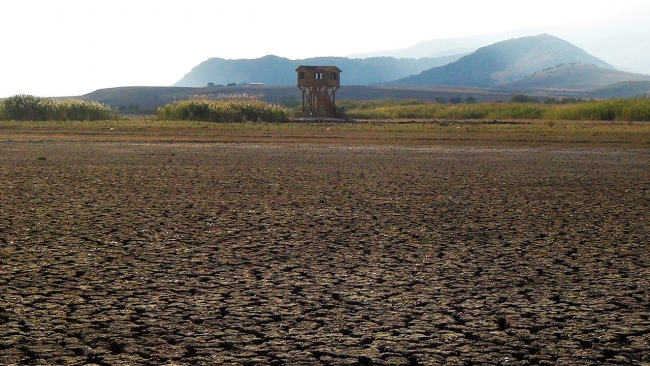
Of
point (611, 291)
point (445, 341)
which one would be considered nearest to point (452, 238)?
point (611, 291)

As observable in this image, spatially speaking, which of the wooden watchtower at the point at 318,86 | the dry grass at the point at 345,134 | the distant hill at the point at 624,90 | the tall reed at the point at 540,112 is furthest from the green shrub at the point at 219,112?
the distant hill at the point at 624,90

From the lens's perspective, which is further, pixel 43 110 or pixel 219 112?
pixel 219 112

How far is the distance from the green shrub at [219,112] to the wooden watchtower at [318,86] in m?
4.98

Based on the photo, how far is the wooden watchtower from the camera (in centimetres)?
4688

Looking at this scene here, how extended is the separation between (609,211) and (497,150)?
11.6 meters

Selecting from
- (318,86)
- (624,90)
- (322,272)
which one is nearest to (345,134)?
(318,86)

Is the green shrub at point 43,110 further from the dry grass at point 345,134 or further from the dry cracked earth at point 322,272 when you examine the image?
the dry cracked earth at point 322,272

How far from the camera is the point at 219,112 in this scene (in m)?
40.5

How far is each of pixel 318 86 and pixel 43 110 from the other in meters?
15.0

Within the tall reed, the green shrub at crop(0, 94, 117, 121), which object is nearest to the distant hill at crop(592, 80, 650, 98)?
the tall reed

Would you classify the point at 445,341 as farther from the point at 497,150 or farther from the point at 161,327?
the point at 497,150

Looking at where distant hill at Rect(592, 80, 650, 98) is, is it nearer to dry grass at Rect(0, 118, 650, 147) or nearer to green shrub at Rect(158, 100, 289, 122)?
green shrub at Rect(158, 100, 289, 122)

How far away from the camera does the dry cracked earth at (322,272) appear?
4.16 meters

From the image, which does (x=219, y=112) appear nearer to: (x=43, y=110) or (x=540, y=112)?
(x=43, y=110)
